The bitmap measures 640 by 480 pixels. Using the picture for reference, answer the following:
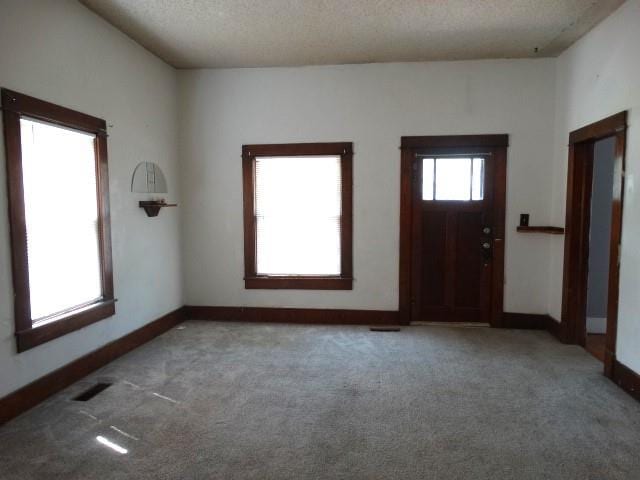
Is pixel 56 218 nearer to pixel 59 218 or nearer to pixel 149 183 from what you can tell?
pixel 59 218

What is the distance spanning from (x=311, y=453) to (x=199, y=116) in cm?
403

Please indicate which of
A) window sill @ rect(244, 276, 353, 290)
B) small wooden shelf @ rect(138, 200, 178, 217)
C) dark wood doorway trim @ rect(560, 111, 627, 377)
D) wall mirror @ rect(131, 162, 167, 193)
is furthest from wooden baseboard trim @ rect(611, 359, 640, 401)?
wall mirror @ rect(131, 162, 167, 193)

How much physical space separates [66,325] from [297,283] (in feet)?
8.03

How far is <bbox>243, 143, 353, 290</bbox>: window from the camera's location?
16.1 feet

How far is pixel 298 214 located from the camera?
16.2 ft

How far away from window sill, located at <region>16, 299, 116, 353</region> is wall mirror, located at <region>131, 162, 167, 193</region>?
3.85ft

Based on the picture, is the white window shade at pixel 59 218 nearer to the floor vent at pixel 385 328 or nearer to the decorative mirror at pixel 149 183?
the decorative mirror at pixel 149 183

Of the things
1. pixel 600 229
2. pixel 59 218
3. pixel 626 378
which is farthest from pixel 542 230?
pixel 59 218

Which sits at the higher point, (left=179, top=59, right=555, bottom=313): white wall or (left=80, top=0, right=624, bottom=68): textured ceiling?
(left=80, top=0, right=624, bottom=68): textured ceiling

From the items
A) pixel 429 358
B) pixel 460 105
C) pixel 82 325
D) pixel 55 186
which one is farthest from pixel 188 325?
pixel 460 105

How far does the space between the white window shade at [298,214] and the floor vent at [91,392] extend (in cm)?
219

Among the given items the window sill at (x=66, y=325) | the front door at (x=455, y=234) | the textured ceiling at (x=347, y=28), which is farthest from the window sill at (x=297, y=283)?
the textured ceiling at (x=347, y=28)

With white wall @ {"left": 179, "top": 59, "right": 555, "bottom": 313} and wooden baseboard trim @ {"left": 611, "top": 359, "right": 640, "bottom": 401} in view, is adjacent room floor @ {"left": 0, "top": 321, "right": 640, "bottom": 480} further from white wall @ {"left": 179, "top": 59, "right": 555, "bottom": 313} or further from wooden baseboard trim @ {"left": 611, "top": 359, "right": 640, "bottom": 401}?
white wall @ {"left": 179, "top": 59, "right": 555, "bottom": 313}

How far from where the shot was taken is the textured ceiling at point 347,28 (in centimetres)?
339
